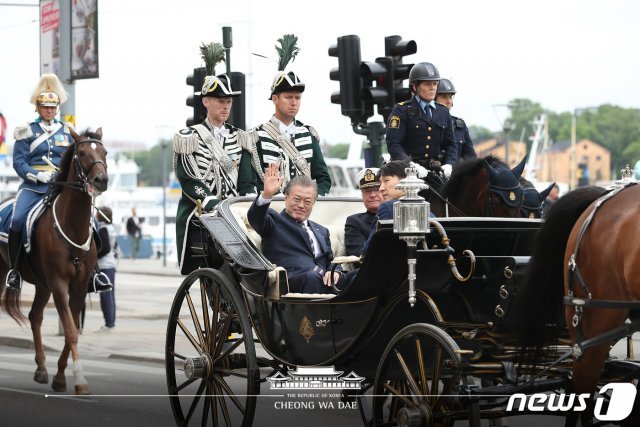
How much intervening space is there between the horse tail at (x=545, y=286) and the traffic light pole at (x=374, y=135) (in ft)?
22.2

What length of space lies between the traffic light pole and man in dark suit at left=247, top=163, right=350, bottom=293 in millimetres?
5421

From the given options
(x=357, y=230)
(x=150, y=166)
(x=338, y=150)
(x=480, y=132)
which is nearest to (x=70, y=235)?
(x=357, y=230)

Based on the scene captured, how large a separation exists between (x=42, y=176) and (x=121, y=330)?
539 centimetres

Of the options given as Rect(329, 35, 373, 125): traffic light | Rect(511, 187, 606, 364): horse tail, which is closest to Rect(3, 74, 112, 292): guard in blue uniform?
Rect(329, 35, 373, 125): traffic light

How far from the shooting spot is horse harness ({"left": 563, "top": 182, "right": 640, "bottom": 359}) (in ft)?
20.8

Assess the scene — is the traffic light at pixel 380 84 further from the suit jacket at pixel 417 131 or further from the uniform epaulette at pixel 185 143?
the uniform epaulette at pixel 185 143

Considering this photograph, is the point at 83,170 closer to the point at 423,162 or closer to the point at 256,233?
the point at 423,162

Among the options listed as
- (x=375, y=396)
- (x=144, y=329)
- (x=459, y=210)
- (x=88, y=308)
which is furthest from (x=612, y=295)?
(x=88, y=308)

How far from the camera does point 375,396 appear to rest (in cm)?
688

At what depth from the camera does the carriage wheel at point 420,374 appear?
6586 mm

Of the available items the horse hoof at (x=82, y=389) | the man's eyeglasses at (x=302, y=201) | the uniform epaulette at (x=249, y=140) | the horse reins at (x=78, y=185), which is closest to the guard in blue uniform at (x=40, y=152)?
the horse reins at (x=78, y=185)

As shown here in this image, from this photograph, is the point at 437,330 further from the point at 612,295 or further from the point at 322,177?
the point at 322,177

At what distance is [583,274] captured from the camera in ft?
21.8

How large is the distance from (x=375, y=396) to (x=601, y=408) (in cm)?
121
